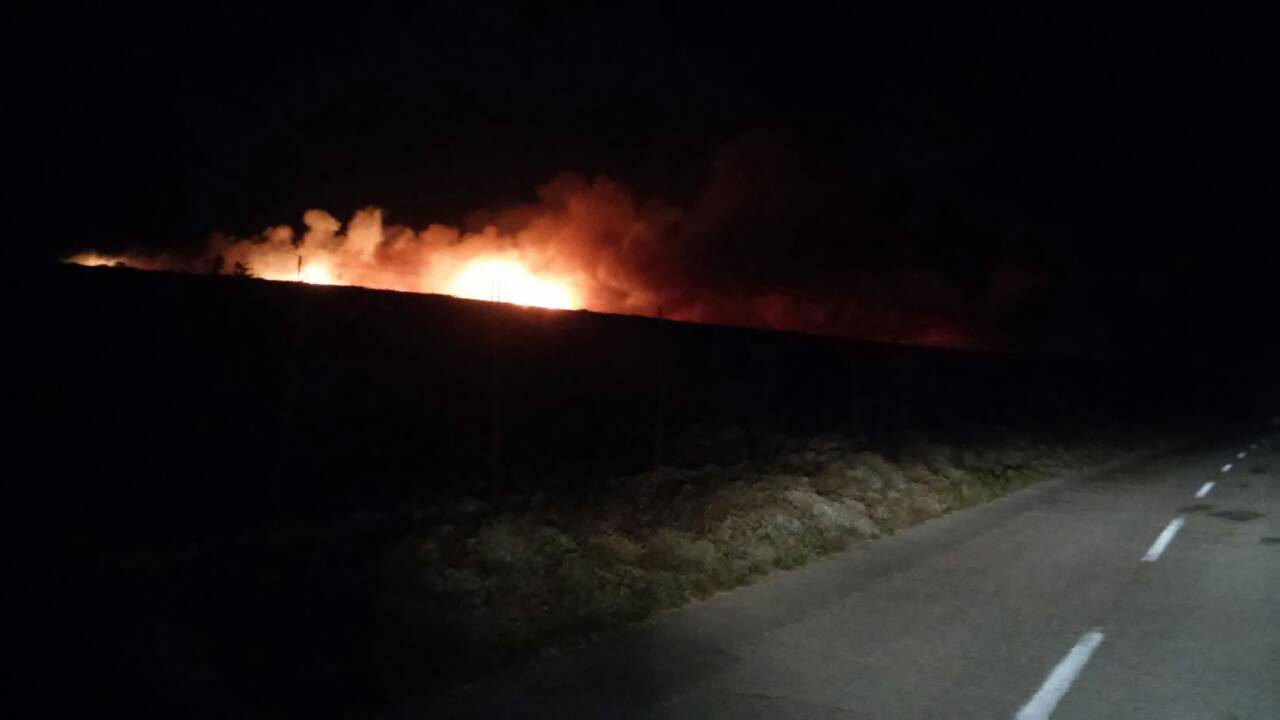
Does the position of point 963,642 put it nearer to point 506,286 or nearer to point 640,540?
point 640,540

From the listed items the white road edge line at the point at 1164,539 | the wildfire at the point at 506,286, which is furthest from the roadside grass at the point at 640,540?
the wildfire at the point at 506,286

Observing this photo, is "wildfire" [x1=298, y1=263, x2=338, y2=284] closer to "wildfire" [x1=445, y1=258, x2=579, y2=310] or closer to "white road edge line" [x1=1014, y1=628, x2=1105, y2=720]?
"wildfire" [x1=445, y1=258, x2=579, y2=310]

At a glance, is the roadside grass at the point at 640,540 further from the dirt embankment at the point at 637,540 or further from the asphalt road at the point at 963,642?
the asphalt road at the point at 963,642

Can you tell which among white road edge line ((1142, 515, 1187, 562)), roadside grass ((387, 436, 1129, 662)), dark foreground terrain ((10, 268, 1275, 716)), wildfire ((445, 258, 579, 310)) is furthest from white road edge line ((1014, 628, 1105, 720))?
wildfire ((445, 258, 579, 310))

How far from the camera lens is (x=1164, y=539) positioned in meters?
10.9

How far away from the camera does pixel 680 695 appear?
5348 millimetres

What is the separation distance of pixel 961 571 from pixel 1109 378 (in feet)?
119

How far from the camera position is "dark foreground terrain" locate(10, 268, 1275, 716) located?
5539mm

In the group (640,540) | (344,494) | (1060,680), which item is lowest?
(1060,680)

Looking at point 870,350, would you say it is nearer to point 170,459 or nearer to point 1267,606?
point 1267,606

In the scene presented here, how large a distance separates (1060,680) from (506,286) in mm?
20939

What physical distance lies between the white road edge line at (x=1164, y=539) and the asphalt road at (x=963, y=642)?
0.06m

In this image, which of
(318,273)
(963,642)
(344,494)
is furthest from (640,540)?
(318,273)

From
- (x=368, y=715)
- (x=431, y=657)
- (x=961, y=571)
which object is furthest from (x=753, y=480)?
(x=368, y=715)
